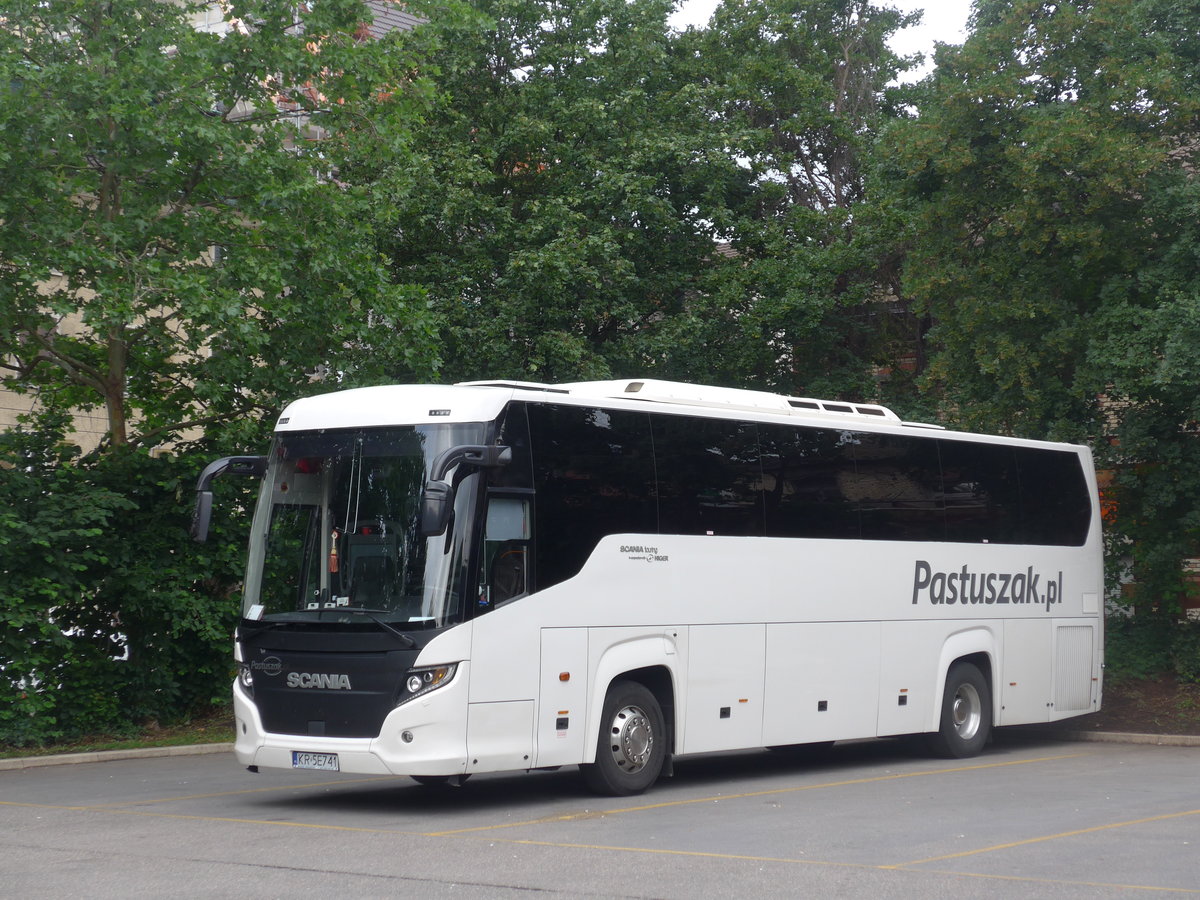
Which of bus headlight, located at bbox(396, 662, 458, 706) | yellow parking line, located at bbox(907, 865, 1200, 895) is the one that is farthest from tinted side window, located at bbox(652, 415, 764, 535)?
yellow parking line, located at bbox(907, 865, 1200, 895)

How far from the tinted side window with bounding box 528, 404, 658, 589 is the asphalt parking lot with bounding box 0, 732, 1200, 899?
2.10 metres

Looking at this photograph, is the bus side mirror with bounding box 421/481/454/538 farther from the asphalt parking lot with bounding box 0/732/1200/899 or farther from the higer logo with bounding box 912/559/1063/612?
the higer logo with bounding box 912/559/1063/612

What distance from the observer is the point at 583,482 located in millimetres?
13031

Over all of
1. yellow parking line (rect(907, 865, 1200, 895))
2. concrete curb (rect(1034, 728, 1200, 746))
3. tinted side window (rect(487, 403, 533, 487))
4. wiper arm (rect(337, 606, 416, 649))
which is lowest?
concrete curb (rect(1034, 728, 1200, 746))

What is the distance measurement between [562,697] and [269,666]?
2354mm

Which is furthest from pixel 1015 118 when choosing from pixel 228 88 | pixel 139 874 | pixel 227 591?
pixel 139 874

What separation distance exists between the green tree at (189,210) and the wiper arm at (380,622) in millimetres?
5884

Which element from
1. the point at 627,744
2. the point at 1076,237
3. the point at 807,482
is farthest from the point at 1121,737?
the point at 627,744

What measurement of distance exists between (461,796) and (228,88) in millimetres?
9081

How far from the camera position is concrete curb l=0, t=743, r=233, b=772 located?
16281 mm

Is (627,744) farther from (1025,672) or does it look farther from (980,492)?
(1025,672)

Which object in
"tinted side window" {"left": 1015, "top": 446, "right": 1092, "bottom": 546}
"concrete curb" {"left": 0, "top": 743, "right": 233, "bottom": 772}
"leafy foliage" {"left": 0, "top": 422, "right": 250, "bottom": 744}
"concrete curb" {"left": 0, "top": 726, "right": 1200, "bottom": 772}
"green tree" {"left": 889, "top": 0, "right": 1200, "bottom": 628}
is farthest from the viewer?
"green tree" {"left": 889, "top": 0, "right": 1200, "bottom": 628}

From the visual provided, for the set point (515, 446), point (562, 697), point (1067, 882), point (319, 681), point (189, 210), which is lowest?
point (1067, 882)

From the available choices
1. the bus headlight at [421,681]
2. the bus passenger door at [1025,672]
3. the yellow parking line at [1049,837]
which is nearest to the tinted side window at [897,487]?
the bus passenger door at [1025,672]
